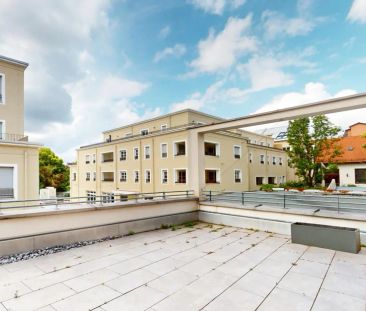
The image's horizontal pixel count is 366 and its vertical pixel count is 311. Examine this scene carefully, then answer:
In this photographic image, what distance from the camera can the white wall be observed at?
2675 centimetres

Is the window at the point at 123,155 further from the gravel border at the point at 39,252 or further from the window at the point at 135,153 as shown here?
the gravel border at the point at 39,252

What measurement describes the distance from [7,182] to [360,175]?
33.9 metres

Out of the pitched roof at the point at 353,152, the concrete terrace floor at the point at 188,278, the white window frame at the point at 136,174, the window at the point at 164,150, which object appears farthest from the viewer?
the white window frame at the point at 136,174

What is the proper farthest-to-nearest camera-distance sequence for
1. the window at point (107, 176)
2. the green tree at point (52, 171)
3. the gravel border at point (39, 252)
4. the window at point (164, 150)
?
the green tree at point (52, 171), the window at point (107, 176), the window at point (164, 150), the gravel border at point (39, 252)

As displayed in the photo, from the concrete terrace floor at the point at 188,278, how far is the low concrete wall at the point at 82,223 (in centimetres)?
76

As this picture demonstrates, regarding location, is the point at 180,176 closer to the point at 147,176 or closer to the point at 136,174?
the point at 147,176

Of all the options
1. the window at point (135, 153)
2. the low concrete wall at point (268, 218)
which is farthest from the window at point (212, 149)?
the low concrete wall at point (268, 218)

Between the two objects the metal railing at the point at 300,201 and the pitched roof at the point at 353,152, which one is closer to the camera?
the metal railing at the point at 300,201

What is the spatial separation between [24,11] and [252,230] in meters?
13.6

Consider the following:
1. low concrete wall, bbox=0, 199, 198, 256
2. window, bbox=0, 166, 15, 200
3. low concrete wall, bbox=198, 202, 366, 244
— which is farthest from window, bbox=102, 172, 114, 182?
low concrete wall, bbox=0, 199, 198, 256

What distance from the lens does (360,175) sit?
26.5 m

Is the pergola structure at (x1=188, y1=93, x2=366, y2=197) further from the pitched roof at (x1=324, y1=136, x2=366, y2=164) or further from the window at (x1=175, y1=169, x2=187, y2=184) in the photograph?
the pitched roof at (x1=324, y1=136, x2=366, y2=164)

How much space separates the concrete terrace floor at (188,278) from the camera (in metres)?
3.98

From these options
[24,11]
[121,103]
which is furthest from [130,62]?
[24,11]
